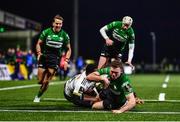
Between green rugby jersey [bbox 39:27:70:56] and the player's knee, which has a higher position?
green rugby jersey [bbox 39:27:70:56]

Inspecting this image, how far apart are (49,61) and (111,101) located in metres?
3.10

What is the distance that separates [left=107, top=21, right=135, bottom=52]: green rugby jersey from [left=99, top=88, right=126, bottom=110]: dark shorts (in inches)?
99.9

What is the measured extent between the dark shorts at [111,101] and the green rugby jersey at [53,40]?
2.69 meters

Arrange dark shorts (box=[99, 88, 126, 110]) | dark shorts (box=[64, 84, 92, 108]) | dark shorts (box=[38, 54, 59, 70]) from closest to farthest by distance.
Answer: dark shorts (box=[99, 88, 126, 110]) → dark shorts (box=[64, 84, 92, 108]) → dark shorts (box=[38, 54, 59, 70])

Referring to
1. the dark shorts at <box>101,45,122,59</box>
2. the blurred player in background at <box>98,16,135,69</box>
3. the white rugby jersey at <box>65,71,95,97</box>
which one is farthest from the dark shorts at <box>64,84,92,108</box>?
the dark shorts at <box>101,45,122,59</box>

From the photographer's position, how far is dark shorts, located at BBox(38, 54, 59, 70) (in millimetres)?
13812

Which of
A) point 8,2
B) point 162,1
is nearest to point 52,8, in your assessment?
point 8,2

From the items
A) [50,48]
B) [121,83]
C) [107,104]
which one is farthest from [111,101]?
[50,48]

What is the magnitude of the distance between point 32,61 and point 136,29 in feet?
163

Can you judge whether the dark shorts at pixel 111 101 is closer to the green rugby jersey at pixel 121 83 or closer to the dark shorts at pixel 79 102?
the green rugby jersey at pixel 121 83

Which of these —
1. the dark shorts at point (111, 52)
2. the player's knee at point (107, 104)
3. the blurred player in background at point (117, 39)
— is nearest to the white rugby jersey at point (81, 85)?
the player's knee at point (107, 104)

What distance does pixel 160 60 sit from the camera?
253ft

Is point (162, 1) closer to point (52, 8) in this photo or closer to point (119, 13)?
point (119, 13)

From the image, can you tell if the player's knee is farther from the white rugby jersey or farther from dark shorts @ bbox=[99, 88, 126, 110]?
the white rugby jersey
